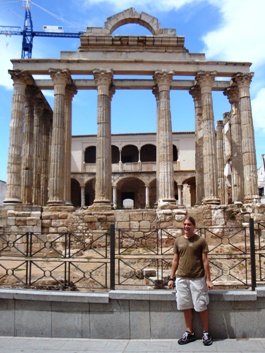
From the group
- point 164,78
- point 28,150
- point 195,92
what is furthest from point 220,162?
point 28,150

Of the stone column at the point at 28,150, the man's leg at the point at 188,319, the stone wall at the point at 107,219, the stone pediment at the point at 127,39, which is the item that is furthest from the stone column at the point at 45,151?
the man's leg at the point at 188,319

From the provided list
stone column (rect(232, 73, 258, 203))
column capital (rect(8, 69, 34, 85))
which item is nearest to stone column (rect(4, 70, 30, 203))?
column capital (rect(8, 69, 34, 85))

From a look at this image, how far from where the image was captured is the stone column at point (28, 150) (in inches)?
688

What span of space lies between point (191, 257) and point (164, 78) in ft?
43.6

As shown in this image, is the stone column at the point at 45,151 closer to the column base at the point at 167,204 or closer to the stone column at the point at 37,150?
the stone column at the point at 37,150

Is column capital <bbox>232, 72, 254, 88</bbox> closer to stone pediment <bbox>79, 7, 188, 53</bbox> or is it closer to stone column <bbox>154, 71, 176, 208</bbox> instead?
stone pediment <bbox>79, 7, 188, 53</bbox>

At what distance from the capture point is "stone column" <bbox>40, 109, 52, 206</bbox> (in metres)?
19.5

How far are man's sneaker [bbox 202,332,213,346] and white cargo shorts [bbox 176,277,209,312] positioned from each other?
35 cm

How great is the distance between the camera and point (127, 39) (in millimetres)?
16750

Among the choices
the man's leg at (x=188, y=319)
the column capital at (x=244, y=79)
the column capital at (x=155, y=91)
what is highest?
the column capital at (x=244, y=79)

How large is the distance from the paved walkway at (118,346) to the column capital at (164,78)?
44.3 ft

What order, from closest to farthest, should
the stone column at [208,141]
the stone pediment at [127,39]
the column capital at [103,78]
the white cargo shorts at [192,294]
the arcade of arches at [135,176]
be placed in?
the white cargo shorts at [192,294]
the stone column at [208,141]
the column capital at [103,78]
the stone pediment at [127,39]
the arcade of arches at [135,176]

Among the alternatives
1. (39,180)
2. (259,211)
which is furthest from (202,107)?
(39,180)

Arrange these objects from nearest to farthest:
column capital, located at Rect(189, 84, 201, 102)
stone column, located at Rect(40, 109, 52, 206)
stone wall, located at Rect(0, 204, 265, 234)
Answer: stone wall, located at Rect(0, 204, 265, 234) → column capital, located at Rect(189, 84, 201, 102) → stone column, located at Rect(40, 109, 52, 206)
